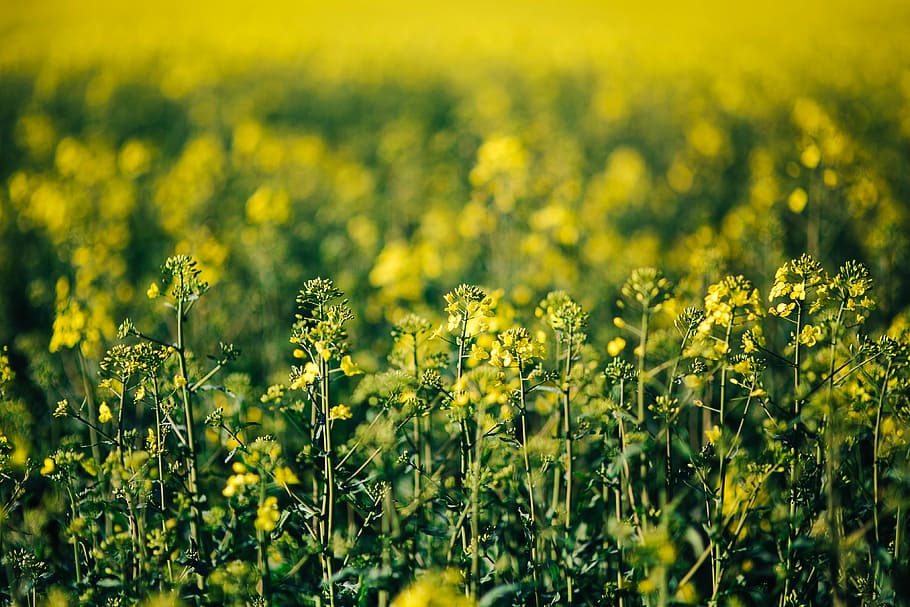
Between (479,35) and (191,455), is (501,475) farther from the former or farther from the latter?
(479,35)

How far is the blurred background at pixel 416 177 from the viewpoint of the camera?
4.66m

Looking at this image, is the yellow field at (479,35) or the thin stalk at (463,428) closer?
the thin stalk at (463,428)

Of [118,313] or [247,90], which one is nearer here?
[118,313]

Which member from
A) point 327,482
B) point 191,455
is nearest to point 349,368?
point 327,482

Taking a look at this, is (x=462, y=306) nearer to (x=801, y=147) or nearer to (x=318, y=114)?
(x=801, y=147)

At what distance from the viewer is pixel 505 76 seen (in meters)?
14.0

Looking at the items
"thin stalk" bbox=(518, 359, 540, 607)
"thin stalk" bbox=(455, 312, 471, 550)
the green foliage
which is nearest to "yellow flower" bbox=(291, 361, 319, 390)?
the green foliage

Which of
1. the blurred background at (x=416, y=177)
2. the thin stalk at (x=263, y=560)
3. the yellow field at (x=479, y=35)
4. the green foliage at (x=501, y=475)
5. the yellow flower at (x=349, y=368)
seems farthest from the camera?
the yellow field at (x=479, y=35)

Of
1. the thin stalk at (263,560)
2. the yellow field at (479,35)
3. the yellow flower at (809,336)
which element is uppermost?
the yellow field at (479,35)

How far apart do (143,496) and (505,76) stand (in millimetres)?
12974

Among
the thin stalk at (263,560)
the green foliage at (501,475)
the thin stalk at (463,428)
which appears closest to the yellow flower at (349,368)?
the green foliage at (501,475)

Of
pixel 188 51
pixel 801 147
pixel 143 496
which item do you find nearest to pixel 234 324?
pixel 143 496

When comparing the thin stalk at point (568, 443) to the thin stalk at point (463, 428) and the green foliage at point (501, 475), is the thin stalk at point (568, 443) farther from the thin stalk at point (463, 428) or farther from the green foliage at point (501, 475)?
the thin stalk at point (463, 428)

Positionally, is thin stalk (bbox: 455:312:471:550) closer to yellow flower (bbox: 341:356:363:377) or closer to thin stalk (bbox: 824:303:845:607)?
yellow flower (bbox: 341:356:363:377)
